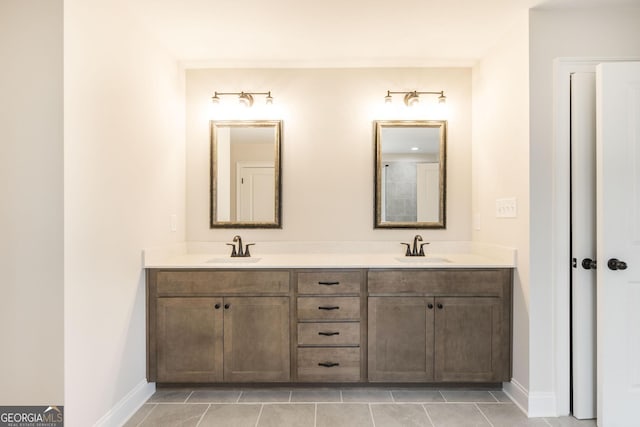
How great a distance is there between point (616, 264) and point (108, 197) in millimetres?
2768

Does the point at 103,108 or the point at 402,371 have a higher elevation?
the point at 103,108

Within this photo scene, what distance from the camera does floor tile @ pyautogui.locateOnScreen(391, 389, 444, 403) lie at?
7.38ft

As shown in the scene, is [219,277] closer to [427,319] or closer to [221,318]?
[221,318]

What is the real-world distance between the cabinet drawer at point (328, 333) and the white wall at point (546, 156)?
1080mm

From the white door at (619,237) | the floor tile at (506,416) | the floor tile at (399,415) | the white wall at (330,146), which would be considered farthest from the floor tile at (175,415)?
the white door at (619,237)

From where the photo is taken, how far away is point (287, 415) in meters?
2.08

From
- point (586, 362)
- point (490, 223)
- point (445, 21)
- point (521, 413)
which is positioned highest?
point (445, 21)

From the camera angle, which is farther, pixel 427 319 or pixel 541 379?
pixel 427 319

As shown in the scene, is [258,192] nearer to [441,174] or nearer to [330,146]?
[330,146]

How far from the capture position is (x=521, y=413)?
210 cm

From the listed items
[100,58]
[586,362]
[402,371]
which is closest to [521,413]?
[586,362]

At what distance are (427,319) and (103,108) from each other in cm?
229

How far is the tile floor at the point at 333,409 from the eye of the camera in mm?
2006

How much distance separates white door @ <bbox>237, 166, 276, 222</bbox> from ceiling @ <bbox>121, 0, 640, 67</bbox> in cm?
88
